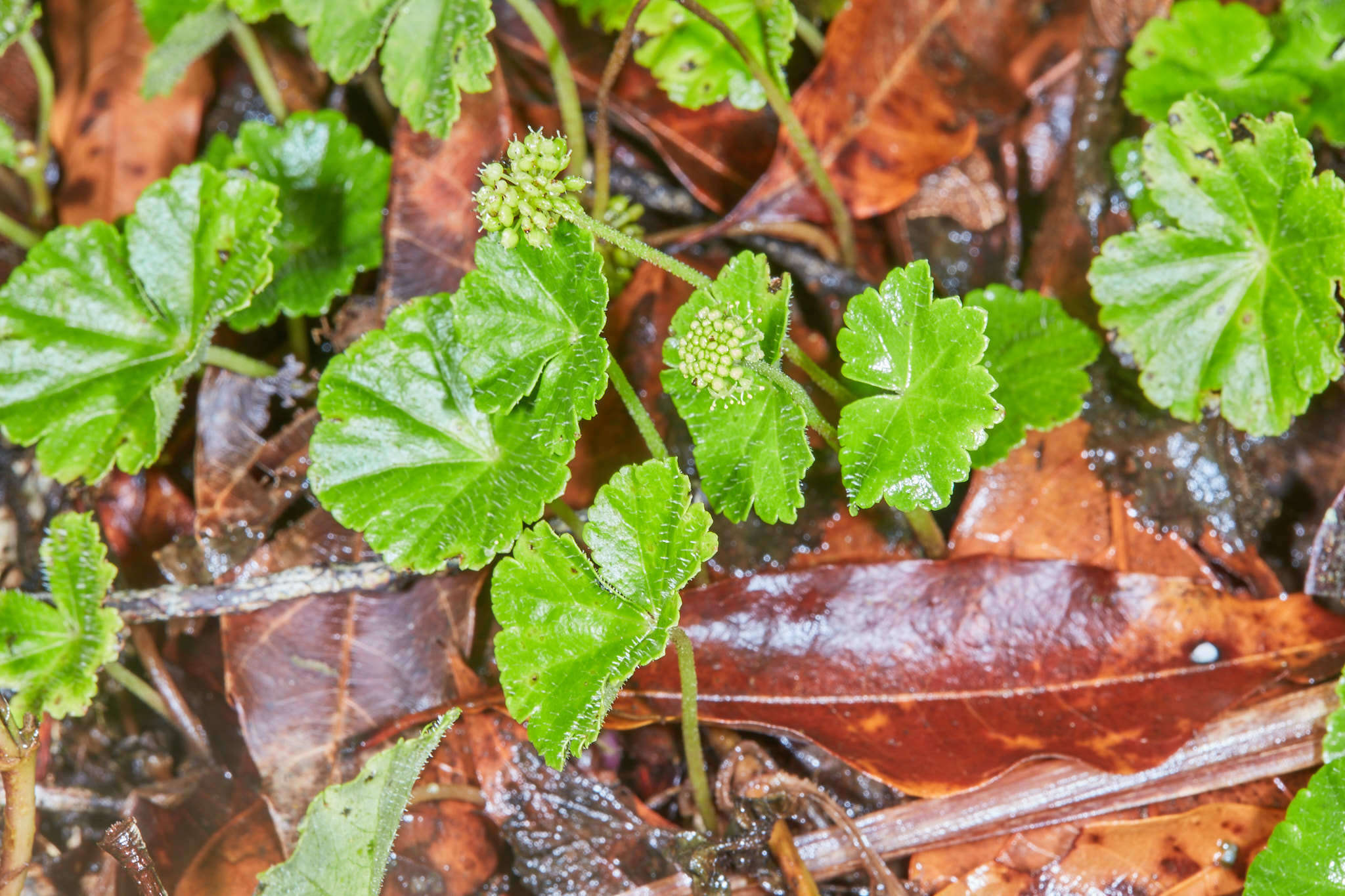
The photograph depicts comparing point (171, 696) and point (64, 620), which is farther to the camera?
point (171, 696)

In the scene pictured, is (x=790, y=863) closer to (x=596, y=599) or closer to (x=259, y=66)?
(x=596, y=599)

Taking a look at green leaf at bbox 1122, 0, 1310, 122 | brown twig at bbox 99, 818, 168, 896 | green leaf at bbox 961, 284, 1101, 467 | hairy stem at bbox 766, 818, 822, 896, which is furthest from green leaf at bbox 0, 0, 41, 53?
green leaf at bbox 1122, 0, 1310, 122

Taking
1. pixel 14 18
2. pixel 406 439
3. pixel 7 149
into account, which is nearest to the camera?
pixel 406 439

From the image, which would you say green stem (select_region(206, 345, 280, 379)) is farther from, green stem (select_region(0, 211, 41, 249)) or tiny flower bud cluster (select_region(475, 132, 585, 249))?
tiny flower bud cluster (select_region(475, 132, 585, 249))

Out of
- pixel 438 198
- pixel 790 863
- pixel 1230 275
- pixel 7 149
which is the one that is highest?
pixel 7 149

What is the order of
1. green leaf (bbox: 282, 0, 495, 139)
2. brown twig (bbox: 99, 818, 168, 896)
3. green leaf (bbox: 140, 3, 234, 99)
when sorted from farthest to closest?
green leaf (bbox: 140, 3, 234, 99)
green leaf (bbox: 282, 0, 495, 139)
brown twig (bbox: 99, 818, 168, 896)

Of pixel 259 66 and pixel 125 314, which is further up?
pixel 259 66

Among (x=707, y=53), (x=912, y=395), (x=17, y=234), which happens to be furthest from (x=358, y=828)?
(x=17, y=234)
